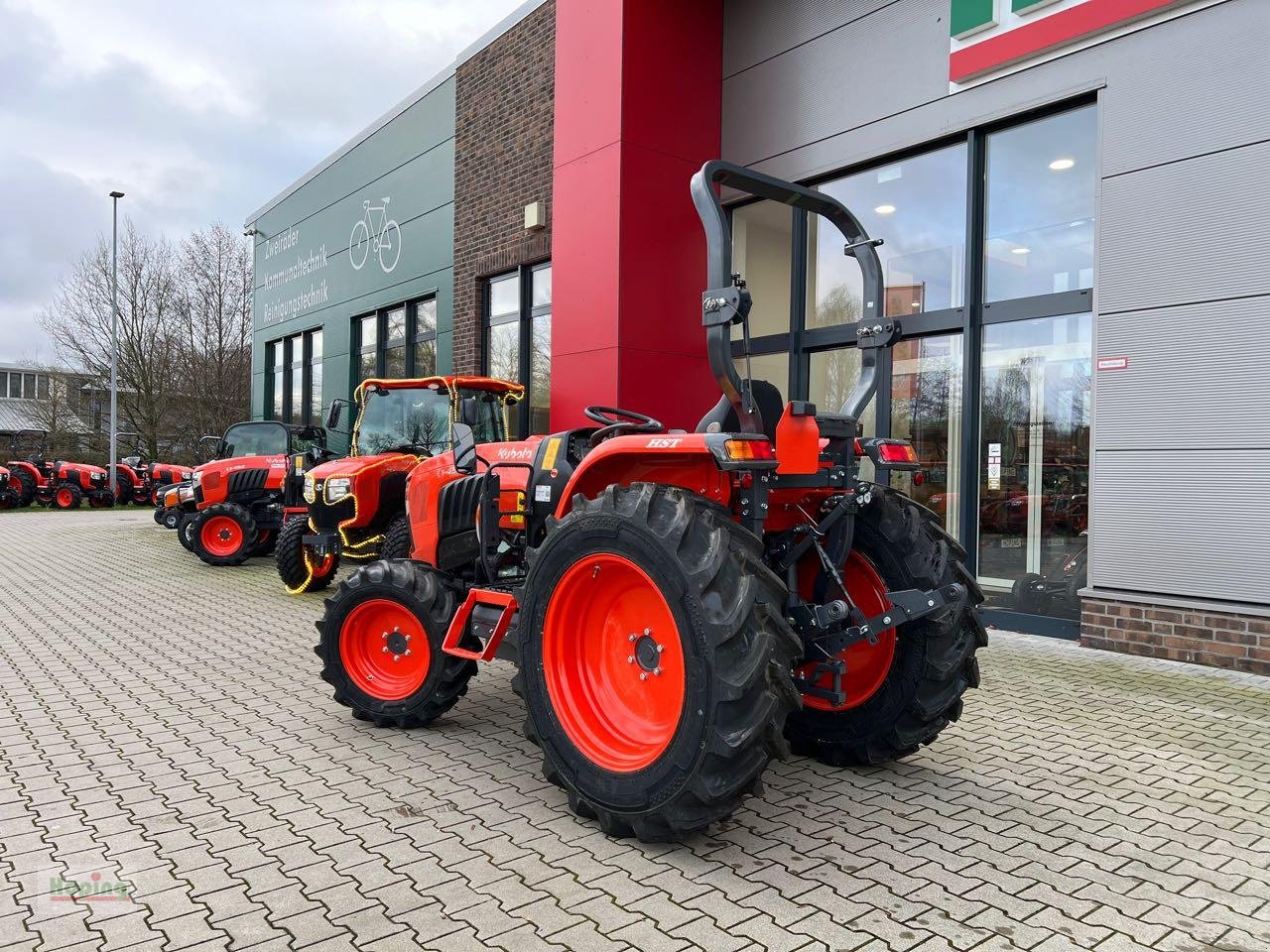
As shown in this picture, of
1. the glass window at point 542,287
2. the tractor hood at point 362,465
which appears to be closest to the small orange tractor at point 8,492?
the glass window at point 542,287

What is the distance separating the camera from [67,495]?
75.4 ft

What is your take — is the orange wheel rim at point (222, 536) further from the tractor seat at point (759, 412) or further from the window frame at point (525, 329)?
the tractor seat at point (759, 412)

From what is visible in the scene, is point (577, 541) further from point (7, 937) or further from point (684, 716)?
point (7, 937)

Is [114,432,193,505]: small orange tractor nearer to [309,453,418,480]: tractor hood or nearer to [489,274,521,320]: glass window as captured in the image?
[489,274,521,320]: glass window

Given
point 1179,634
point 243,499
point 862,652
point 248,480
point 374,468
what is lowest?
point 1179,634

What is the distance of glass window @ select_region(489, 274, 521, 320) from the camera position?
11759mm

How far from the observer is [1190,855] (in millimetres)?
3057

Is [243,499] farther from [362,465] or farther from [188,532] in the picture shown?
[362,465]

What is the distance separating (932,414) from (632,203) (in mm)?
3524

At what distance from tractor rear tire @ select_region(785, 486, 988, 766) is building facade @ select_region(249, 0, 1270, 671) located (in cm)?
322

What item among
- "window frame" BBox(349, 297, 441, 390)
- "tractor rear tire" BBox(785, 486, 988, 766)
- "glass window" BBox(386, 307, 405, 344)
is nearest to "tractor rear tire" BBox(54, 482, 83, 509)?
"window frame" BBox(349, 297, 441, 390)

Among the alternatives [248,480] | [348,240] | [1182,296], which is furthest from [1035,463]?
[348,240]

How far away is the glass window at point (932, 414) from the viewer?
7.71 meters

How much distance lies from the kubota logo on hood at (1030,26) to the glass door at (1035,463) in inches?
79.7
